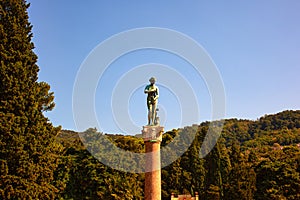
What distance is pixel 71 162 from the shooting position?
25.2 metres

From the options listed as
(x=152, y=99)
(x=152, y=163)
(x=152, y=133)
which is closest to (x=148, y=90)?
(x=152, y=99)

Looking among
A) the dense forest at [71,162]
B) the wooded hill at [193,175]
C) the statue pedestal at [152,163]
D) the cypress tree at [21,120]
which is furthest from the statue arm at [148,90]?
the wooded hill at [193,175]

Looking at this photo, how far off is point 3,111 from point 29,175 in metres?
3.43

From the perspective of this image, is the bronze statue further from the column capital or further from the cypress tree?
the cypress tree

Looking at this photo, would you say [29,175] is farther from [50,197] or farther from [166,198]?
[166,198]

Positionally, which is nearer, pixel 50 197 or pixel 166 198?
pixel 50 197

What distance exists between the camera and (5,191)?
15.8m

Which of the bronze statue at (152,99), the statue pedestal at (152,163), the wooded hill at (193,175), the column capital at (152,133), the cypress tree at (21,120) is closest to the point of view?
the statue pedestal at (152,163)

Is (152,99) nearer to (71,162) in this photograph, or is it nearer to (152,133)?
(152,133)

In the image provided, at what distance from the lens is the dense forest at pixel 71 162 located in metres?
16.6

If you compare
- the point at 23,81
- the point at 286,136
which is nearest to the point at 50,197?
the point at 23,81

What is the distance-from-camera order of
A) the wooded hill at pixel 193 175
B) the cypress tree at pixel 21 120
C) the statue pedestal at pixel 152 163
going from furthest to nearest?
the wooded hill at pixel 193 175, the cypress tree at pixel 21 120, the statue pedestal at pixel 152 163

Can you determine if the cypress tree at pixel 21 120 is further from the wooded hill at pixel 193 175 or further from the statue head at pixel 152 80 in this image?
the statue head at pixel 152 80

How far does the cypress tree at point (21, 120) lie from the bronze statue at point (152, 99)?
922cm
